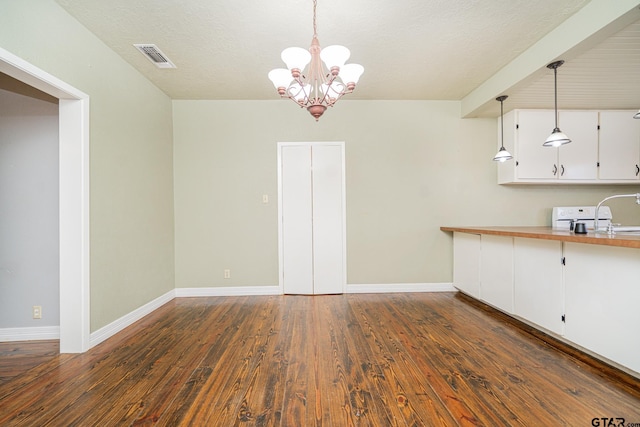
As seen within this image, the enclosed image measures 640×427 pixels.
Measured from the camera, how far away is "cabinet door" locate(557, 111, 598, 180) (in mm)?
3574

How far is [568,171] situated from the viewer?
3580 millimetres

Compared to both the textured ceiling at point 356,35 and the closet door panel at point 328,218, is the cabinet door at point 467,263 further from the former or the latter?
the textured ceiling at point 356,35

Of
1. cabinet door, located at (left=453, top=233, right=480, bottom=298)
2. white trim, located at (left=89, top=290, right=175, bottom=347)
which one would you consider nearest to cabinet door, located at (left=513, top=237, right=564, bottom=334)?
cabinet door, located at (left=453, top=233, right=480, bottom=298)

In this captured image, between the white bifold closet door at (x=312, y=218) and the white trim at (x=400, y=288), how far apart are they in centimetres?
24

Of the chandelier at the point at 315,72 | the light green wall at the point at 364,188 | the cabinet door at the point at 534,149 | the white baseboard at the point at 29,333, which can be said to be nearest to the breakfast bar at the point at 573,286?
the light green wall at the point at 364,188

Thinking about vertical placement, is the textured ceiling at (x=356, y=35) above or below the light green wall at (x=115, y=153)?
above

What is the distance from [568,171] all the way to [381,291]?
305 cm

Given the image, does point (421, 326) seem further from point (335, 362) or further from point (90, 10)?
point (90, 10)

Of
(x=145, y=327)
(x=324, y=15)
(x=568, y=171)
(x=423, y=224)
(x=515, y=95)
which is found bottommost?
(x=145, y=327)

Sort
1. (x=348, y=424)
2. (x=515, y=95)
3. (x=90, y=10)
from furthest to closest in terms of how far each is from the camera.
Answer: (x=515, y=95)
(x=90, y=10)
(x=348, y=424)

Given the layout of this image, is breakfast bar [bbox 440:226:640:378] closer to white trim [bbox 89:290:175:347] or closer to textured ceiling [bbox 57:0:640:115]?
textured ceiling [bbox 57:0:640:115]

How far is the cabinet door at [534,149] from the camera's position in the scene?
3562 mm

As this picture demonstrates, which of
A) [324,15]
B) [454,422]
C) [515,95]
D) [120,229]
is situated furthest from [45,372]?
[515,95]

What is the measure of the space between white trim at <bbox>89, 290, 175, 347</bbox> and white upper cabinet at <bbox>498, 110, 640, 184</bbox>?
5.02 m
